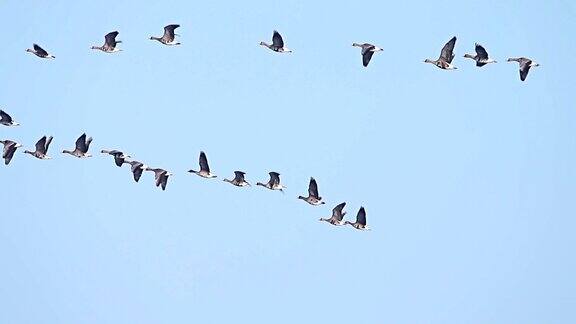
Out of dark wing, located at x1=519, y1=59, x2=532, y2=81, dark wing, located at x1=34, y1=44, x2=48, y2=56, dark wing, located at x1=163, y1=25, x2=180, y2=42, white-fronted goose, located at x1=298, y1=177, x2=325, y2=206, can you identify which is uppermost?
dark wing, located at x1=519, y1=59, x2=532, y2=81

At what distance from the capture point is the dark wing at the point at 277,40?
237ft

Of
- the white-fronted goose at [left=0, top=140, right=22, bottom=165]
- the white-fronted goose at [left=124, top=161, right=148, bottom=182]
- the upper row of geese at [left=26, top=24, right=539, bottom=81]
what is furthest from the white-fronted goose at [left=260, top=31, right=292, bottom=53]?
the white-fronted goose at [left=0, top=140, right=22, bottom=165]

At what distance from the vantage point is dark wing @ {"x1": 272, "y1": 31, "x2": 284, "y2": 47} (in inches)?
2849

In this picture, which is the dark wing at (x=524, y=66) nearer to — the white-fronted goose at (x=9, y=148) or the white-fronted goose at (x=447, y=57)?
the white-fronted goose at (x=447, y=57)

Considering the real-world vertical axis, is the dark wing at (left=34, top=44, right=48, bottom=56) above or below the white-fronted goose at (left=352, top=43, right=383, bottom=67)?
below

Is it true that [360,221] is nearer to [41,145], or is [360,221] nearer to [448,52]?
[448,52]

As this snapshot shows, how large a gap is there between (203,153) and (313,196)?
5402 millimetres

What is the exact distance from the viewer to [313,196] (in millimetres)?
76438

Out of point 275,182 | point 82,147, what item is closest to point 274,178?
point 275,182

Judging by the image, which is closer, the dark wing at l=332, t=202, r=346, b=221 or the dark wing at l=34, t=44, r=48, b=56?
the dark wing at l=34, t=44, r=48, b=56

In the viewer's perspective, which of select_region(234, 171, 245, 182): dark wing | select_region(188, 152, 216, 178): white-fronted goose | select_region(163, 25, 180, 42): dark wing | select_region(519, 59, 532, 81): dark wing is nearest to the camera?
select_region(519, 59, 532, 81): dark wing

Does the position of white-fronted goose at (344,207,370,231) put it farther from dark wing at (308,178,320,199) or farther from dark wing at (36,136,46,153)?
dark wing at (36,136,46,153)

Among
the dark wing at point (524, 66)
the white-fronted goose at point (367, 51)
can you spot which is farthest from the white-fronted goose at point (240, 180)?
the dark wing at point (524, 66)

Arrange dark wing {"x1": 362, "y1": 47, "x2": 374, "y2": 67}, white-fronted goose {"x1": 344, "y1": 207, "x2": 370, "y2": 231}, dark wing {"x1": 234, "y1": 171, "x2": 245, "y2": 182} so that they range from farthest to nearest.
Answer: dark wing {"x1": 234, "y1": 171, "x2": 245, "y2": 182} → white-fronted goose {"x1": 344, "y1": 207, "x2": 370, "y2": 231} → dark wing {"x1": 362, "y1": 47, "x2": 374, "y2": 67}
